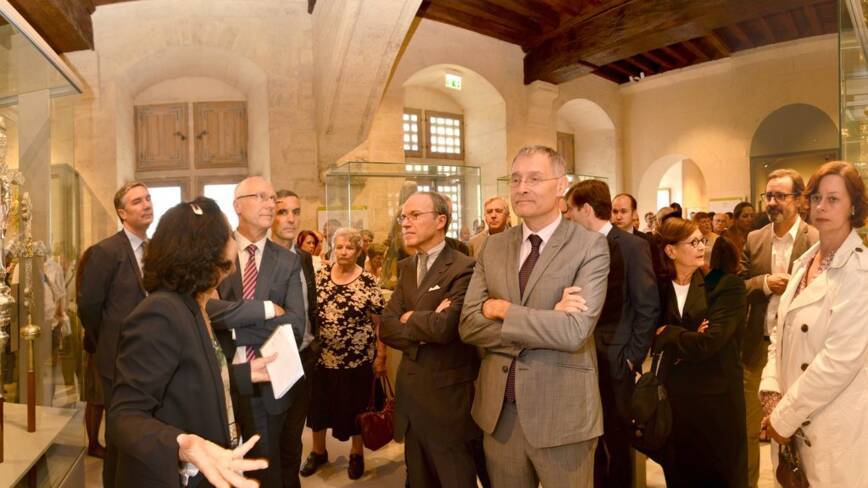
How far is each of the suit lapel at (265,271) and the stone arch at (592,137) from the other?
1104 centimetres

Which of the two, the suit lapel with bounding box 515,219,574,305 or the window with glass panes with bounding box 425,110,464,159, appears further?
the window with glass panes with bounding box 425,110,464,159

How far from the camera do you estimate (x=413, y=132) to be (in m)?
11.2

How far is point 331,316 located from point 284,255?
1063mm

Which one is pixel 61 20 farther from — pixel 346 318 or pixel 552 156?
pixel 552 156

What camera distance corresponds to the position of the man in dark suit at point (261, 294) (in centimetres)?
251

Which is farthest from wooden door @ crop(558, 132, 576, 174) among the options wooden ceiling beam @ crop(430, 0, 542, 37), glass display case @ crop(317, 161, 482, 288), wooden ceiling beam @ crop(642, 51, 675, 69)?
glass display case @ crop(317, 161, 482, 288)

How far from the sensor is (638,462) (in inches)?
132

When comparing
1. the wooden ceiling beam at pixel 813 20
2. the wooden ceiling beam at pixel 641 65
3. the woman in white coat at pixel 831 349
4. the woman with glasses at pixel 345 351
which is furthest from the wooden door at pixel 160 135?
the wooden ceiling beam at pixel 813 20

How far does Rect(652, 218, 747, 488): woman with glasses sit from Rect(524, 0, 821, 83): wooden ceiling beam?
597 cm

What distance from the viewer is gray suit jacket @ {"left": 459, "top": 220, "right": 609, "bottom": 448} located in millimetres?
2000

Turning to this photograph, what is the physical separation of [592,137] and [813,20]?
16.1ft

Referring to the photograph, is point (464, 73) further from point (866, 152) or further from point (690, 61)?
point (866, 152)

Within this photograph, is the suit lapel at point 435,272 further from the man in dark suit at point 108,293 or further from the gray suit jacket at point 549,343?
the man in dark suit at point 108,293

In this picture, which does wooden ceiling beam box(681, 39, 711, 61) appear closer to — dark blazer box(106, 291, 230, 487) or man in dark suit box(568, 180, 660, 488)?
man in dark suit box(568, 180, 660, 488)
